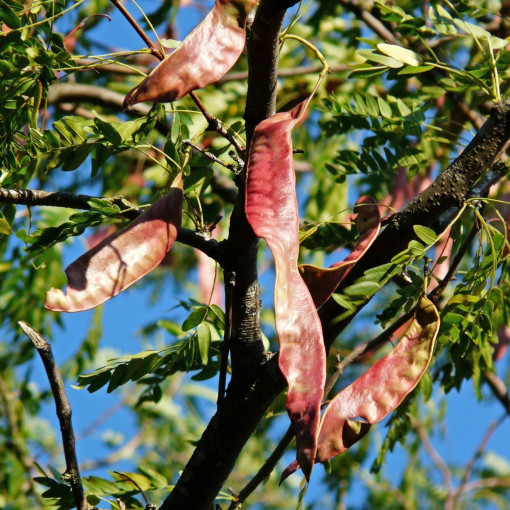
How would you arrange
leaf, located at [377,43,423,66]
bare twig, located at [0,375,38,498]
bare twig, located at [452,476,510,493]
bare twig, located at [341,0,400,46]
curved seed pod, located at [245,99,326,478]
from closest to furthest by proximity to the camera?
curved seed pod, located at [245,99,326,478]
leaf, located at [377,43,423,66]
bare twig, located at [341,0,400,46]
bare twig, located at [0,375,38,498]
bare twig, located at [452,476,510,493]

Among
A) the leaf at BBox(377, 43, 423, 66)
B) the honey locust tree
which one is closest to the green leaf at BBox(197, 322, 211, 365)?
the honey locust tree

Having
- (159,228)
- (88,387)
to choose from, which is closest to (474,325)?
(159,228)

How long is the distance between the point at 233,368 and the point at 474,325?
1.11 feet

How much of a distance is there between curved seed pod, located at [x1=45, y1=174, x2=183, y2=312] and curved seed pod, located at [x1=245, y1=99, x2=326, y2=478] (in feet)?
0.38

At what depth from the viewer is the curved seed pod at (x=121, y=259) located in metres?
0.94

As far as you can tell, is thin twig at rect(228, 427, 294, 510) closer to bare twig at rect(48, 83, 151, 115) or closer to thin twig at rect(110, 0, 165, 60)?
thin twig at rect(110, 0, 165, 60)

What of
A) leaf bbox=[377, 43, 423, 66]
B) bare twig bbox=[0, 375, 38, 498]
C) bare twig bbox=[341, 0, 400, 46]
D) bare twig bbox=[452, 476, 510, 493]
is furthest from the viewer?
bare twig bbox=[452, 476, 510, 493]

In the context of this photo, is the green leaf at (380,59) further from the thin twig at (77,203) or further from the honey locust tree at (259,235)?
the thin twig at (77,203)

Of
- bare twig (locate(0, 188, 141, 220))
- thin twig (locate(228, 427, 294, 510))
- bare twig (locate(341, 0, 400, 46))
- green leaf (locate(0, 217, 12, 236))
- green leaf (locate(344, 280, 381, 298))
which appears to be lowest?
thin twig (locate(228, 427, 294, 510))

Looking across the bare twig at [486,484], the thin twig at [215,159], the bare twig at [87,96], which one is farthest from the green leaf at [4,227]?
the bare twig at [486,484]

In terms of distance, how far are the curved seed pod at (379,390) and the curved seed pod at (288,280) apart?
10cm

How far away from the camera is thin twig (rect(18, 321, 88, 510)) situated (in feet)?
3.48

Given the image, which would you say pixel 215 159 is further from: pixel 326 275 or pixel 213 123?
pixel 326 275

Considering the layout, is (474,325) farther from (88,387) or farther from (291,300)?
(88,387)
